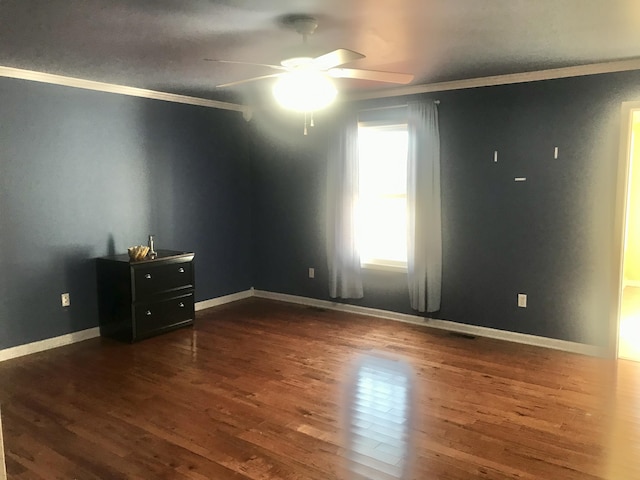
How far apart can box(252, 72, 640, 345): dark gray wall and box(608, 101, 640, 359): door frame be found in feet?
0.16

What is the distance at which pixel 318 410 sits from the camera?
3188 millimetres

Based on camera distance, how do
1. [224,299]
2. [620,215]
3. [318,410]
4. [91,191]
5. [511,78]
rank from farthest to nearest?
[224,299] → [91,191] → [511,78] → [620,215] → [318,410]

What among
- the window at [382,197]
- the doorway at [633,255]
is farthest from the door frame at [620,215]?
the window at [382,197]

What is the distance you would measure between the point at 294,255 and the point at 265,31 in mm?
3333

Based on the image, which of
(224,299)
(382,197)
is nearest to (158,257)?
(224,299)

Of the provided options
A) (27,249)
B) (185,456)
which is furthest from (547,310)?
(27,249)

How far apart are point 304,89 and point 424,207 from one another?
7.28 ft

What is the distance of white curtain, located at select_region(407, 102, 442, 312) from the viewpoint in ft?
15.7

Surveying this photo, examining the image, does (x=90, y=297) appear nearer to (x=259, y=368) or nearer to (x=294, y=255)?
(x=259, y=368)

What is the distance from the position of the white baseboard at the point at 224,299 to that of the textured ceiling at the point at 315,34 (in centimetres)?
258

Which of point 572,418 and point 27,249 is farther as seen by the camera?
point 27,249

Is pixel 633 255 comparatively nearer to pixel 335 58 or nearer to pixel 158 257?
pixel 335 58

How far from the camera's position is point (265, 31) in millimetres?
3035

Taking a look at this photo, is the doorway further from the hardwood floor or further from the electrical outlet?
the hardwood floor
